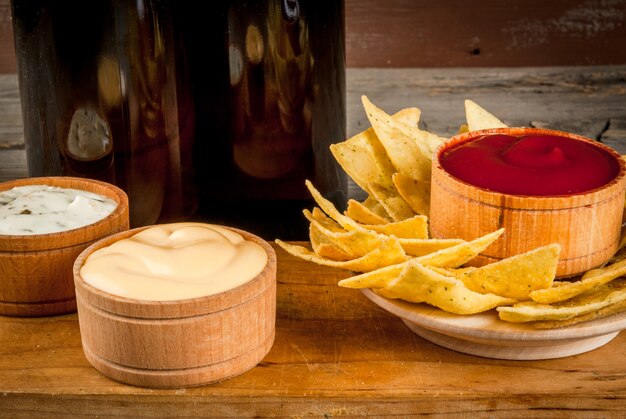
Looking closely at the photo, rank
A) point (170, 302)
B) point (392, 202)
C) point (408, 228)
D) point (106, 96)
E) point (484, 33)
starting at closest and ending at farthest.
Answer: point (170, 302) → point (408, 228) → point (392, 202) → point (106, 96) → point (484, 33)

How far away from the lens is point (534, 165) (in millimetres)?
758

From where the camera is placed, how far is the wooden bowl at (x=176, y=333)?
67 cm

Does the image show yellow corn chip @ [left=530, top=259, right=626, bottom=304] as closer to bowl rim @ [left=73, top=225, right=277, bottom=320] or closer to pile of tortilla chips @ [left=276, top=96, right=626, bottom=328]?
pile of tortilla chips @ [left=276, top=96, right=626, bottom=328]

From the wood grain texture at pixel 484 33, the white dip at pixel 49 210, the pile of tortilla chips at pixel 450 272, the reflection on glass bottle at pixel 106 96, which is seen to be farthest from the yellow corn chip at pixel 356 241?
the wood grain texture at pixel 484 33

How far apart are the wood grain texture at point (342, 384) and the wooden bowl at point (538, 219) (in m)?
0.09

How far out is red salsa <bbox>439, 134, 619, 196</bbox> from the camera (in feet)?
2.44

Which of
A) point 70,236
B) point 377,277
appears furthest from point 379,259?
point 70,236

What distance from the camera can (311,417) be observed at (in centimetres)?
71

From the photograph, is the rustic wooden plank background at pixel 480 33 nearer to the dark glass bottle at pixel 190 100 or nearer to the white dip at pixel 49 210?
the dark glass bottle at pixel 190 100

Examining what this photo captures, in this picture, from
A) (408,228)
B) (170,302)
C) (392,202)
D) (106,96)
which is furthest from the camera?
(106,96)

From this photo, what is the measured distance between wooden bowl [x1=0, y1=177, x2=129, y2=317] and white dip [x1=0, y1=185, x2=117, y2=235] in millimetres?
17

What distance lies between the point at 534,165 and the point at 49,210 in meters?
0.43

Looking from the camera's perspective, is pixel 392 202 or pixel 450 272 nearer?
pixel 450 272

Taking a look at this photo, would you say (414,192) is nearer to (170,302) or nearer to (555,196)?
(555,196)
